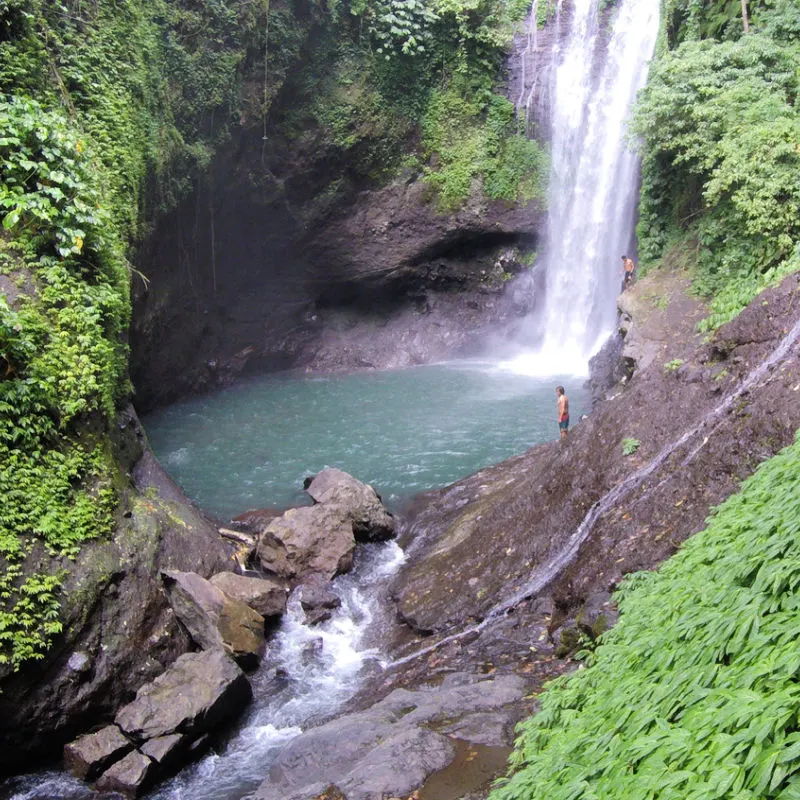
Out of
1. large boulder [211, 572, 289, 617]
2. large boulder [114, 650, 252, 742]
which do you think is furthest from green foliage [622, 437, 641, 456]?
large boulder [114, 650, 252, 742]

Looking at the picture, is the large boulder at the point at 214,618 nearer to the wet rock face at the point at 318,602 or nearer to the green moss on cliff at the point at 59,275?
the wet rock face at the point at 318,602

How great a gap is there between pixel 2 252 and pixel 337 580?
6.37m

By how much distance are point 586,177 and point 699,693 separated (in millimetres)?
20336

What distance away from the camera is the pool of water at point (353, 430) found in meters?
14.3

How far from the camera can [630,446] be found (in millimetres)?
8891

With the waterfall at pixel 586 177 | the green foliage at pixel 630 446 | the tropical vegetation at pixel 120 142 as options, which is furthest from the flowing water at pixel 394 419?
the green foliage at pixel 630 446

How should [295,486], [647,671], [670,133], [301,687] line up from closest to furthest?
[647,671]
[301,687]
[670,133]
[295,486]

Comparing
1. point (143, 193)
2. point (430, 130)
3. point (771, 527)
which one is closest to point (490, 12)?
point (430, 130)

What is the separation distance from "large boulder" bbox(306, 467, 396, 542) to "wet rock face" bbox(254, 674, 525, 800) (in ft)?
15.5

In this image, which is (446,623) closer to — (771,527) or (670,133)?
(771,527)

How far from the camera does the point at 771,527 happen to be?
427 cm

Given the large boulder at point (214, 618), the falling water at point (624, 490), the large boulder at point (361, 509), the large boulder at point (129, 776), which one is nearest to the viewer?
the large boulder at point (129, 776)

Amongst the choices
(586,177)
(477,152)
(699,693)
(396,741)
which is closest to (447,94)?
(477,152)

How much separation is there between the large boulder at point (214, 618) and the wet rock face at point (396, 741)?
240 cm
